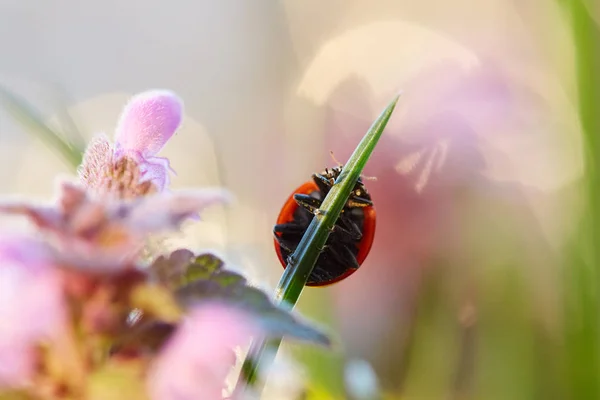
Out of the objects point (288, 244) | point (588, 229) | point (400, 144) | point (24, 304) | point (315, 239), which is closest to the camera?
point (24, 304)

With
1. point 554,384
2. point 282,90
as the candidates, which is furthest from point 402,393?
point 282,90

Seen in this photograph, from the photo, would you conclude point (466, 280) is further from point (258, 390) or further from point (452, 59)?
point (258, 390)

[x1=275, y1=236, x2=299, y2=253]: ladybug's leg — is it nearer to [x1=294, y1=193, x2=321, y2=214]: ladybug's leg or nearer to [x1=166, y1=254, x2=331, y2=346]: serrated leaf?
[x1=294, y1=193, x2=321, y2=214]: ladybug's leg

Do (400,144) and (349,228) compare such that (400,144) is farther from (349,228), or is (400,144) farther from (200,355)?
(200,355)

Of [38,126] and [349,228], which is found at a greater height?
[38,126]

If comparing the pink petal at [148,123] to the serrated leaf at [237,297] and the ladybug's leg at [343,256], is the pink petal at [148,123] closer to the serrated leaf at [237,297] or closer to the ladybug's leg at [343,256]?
the serrated leaf at [237,297]

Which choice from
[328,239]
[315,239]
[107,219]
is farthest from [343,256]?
[107,219]

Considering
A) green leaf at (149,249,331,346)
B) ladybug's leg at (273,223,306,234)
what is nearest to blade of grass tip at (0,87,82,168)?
ladybug's leg at (273,223,306,234)
